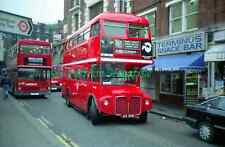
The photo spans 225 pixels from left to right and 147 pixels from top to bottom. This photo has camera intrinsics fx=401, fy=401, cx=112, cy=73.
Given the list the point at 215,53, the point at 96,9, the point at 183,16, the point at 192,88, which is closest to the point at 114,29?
the point at 215,53

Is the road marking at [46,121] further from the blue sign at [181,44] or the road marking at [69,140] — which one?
the blue sign at [181,44]

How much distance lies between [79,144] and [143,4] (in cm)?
1767

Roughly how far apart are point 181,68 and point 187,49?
189cm

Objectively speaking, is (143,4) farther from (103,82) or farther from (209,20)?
(103,82)

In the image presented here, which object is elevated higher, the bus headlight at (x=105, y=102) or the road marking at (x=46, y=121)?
the bus headlight at (x=105, y=102)

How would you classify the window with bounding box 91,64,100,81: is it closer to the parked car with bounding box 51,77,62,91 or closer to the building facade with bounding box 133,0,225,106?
the building facade with bounding box 133,0,225,106

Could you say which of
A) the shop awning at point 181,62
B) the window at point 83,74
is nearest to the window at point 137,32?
the window at point 83,74

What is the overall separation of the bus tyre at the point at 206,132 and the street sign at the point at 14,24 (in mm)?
5801

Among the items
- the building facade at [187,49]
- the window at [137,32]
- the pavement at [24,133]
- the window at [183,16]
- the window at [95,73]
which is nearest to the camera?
the pavement at [24,133]

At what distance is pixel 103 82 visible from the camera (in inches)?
600

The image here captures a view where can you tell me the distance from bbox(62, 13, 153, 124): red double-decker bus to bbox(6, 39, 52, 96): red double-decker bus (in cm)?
1206

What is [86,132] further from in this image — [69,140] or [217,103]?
[217,103]

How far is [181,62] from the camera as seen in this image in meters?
20.1

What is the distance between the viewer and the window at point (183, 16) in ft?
69.8
